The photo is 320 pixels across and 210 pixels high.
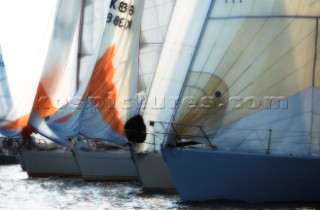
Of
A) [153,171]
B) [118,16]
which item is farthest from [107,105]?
[153,171]

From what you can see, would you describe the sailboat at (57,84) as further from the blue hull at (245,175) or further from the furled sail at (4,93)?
the blue hull at (245,175)

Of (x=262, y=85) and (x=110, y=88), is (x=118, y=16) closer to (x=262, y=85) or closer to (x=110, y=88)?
(x=110, y=88)

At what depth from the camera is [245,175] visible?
57.7ft

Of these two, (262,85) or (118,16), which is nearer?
(262,85)

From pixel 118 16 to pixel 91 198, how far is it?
7947 mm

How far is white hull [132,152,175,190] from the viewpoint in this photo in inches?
898

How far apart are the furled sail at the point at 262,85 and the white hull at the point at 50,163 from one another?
14256 mm

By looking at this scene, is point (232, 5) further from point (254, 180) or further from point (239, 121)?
point (254, 180)

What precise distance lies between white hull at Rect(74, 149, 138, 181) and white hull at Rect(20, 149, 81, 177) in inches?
112

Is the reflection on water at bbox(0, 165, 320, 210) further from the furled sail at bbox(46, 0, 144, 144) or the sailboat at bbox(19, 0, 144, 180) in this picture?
the furled sail at bbox(46, 0, 144, 144)

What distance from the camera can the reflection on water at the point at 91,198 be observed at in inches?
710

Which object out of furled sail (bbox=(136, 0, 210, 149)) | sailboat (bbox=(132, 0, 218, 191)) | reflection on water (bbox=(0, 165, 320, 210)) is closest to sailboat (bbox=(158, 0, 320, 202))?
reflection on water (bbox=(0, 165, 320, 210))

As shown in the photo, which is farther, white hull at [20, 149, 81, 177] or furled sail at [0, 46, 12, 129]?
furled sail at [0, 46, 12, 129]

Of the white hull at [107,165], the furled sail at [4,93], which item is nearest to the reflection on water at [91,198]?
the white hull at [107,165]
